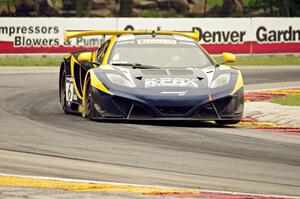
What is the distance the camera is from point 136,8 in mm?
52969

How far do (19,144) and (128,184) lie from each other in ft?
9.38

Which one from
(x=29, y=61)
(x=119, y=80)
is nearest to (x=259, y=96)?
(x=119, y=80)

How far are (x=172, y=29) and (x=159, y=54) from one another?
62.7 feet

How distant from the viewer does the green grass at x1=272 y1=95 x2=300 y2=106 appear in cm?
1720

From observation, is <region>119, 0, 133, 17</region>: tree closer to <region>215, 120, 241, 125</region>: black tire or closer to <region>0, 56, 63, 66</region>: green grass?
<region>0, 56, 63, 66</region>: green grass

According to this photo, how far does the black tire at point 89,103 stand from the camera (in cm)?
1395

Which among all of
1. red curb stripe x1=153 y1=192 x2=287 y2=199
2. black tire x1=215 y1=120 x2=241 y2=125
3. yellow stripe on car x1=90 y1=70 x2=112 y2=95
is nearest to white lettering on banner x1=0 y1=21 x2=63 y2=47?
yellow stripe on car x1=90 y1=70 x2=112 y2=95

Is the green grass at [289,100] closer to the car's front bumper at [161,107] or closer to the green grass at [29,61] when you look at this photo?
the car's front bumper at [161,107]

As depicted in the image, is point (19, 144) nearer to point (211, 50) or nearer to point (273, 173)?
point (273, 173)

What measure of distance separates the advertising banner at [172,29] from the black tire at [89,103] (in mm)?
17974

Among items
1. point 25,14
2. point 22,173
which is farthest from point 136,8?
point 22,173

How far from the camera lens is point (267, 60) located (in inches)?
1325

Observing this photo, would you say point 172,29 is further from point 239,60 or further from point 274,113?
point 274,113

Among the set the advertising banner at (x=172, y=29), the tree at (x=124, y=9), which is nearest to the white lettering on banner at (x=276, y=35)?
the advertising banner at (x=172, y=29)
